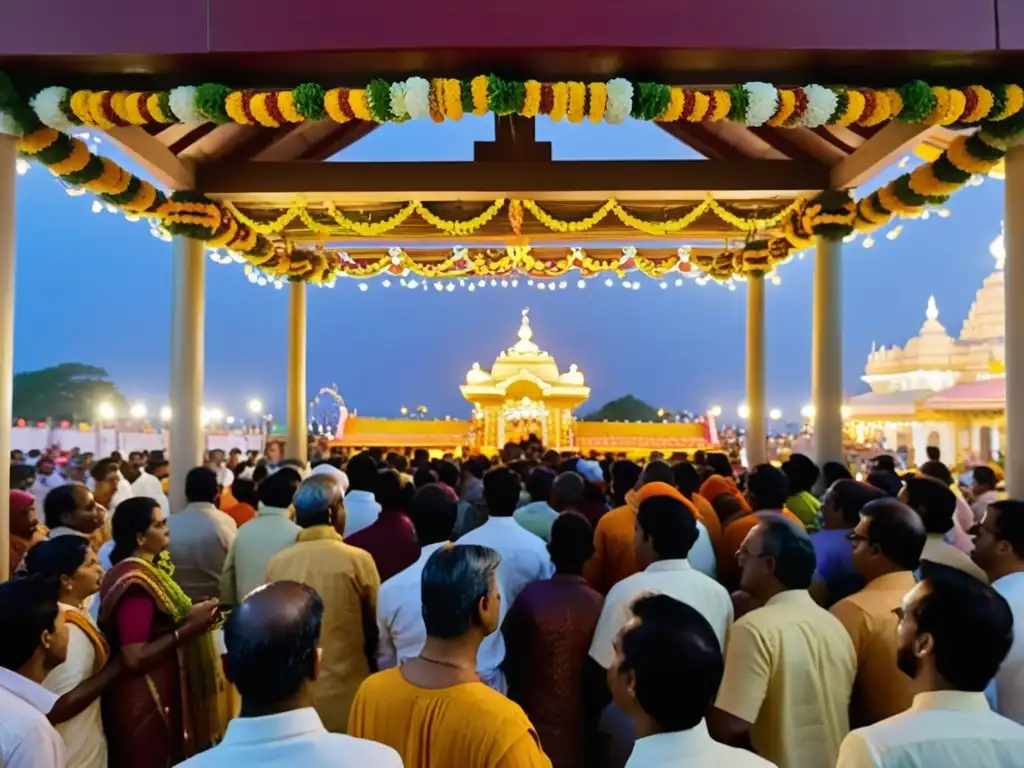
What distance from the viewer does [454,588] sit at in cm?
221

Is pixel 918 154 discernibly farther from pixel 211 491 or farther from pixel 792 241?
pixel 211 491

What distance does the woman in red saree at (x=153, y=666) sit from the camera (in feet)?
9.93

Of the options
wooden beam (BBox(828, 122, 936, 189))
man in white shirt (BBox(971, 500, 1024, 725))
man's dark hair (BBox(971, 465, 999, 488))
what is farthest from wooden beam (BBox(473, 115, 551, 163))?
man in white shirt (BBox(971, 500, 1024, 725))

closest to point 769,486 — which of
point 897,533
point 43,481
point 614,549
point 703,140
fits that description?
point 614,549


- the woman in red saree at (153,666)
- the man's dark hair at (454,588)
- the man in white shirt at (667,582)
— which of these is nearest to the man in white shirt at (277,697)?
the man's dark hair at (454,588)

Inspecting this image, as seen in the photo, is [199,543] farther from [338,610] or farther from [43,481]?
[43,481]

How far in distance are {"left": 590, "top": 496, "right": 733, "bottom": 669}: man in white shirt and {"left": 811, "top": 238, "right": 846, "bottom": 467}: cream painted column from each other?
21.6ft

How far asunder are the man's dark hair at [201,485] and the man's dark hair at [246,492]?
1.22 m

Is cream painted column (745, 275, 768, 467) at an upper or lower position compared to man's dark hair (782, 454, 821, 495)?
upper

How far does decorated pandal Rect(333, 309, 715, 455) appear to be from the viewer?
1889 cm

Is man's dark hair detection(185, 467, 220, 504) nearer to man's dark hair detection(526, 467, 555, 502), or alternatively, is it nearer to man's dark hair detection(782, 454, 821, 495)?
man's dark hair detection(526, 467, 555, 502)

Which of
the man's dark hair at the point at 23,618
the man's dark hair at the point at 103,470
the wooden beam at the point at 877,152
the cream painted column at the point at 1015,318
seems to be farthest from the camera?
the wooden beam at the point at 877,152

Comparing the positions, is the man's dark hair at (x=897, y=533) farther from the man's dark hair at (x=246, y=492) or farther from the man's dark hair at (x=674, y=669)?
the man's dark hair at (x=246, y=492)

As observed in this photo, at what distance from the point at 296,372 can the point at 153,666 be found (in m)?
10.4
